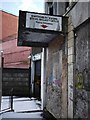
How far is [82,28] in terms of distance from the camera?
7324 millimetres

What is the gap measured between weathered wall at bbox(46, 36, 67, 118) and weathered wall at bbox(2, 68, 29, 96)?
966 centimetres

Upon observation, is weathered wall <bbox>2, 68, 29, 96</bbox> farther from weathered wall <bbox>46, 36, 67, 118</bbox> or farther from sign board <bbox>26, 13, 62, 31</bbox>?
sign board <bbox>26, 13, 62, 31</bbox>

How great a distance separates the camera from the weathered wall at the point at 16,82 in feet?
71.1

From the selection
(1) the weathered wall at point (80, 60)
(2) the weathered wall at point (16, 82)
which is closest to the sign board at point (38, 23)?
(1) the weathered wall at point (80, 60)

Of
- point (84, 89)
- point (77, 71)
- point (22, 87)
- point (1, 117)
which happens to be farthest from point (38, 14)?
point (22, 87)

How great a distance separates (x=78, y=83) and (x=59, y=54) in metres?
2.65

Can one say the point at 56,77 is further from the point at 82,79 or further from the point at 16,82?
the point at 16,82

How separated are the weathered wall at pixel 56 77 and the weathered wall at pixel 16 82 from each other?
31.7 feet

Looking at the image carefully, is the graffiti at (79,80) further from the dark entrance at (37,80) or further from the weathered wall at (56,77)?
the dark entrance at (37,80)

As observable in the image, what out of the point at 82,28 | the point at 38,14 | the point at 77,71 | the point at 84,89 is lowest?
the point at 84,89

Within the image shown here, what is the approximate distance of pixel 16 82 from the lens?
21812 mm

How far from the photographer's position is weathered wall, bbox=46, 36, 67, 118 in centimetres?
925

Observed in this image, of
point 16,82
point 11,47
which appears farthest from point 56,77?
point 11,47

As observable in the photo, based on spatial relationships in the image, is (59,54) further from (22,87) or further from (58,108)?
(22,87)
